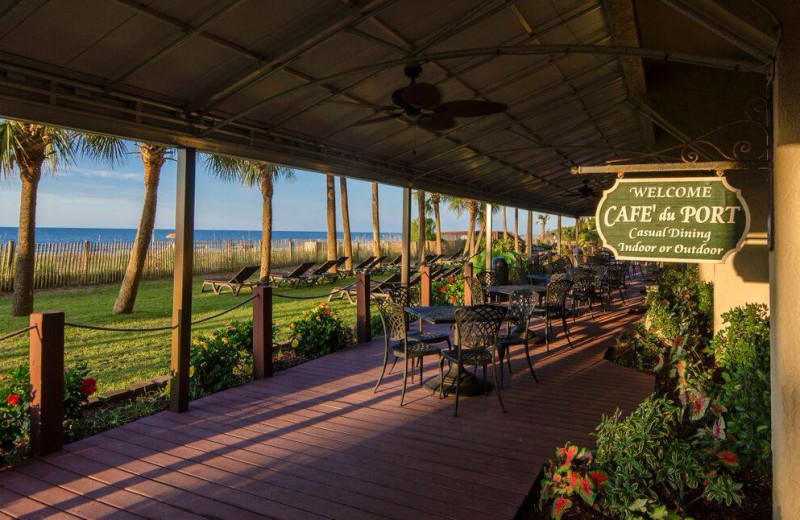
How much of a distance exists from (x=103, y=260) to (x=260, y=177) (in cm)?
564

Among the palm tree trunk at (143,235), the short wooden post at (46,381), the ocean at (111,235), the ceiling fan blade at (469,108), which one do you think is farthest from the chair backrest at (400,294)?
the ocean at (111,235)

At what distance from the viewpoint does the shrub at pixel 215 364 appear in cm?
498

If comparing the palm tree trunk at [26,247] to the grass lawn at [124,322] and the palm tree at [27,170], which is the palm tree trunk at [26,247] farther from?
the grass lawn at [124,322]

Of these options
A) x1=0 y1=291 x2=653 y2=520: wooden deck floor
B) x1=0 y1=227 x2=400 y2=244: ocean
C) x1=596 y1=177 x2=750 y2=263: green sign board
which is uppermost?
x1=0 y1=227 x2=400 y2=244: ocean

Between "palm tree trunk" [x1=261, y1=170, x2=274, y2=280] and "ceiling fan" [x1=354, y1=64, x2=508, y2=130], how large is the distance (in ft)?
40.0

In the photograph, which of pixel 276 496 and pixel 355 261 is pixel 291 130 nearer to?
pixel 276 496

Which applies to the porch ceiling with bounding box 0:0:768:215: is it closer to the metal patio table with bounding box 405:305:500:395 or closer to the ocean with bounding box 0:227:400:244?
the metal patio table with bounding box 405:305:500:395

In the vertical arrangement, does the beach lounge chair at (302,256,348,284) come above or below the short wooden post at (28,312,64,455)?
above

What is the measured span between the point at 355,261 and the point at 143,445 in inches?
936

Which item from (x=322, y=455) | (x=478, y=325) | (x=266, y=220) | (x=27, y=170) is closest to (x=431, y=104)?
(x=478, y=325)

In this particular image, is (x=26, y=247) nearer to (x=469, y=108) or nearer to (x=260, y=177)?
(x=260, y=177)

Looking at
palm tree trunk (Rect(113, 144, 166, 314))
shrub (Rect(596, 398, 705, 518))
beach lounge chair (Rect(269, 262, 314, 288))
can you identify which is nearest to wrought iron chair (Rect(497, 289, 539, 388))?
shrub (Rect(596, 398, 705, 518))

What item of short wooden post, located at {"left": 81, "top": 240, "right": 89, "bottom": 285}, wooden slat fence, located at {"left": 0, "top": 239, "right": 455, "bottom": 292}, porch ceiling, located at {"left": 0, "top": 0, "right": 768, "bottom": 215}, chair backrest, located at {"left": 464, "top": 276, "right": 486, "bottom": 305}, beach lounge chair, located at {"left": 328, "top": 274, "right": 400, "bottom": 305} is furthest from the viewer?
short wooden post, located at {"left": 81, "top": 240, "right": 89, "bottom": 285}

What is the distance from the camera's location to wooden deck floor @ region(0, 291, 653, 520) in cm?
281
